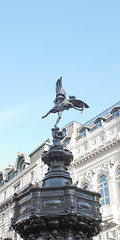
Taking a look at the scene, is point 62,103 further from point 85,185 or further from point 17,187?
point 17,187

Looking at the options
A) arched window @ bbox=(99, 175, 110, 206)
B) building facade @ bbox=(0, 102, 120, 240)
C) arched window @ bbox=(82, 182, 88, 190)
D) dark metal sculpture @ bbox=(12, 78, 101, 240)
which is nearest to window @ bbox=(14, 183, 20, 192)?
building facade @ bbox=(0, 102, 120, 240)

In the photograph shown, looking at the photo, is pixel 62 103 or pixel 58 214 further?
pixel 62 103

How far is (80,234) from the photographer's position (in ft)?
23.9

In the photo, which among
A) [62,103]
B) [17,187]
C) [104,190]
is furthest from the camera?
[17,187]

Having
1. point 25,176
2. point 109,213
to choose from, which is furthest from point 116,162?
point 25,176

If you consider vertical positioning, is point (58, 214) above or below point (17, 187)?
below

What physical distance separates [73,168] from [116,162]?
5.72 m

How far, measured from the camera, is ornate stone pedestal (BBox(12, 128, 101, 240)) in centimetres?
704

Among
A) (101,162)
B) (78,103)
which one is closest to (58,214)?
(78,103)

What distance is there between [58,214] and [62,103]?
12.8 ft

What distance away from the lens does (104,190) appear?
2850 cm

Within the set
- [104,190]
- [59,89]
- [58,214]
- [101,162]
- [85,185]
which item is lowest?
[58,214]

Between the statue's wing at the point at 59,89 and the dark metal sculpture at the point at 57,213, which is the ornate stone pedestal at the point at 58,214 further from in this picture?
the statue's wing at the point at 59,89

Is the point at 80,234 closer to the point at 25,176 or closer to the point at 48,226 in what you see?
the point at 48,226
